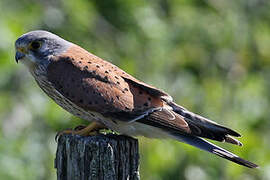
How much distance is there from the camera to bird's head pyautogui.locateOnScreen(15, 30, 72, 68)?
17.7 feet

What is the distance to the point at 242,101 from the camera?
23.4 ft

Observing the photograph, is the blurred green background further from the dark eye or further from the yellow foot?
the yellow foot

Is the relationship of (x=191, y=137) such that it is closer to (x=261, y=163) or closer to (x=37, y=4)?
(x=261, y=163)

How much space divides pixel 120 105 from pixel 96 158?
96cm

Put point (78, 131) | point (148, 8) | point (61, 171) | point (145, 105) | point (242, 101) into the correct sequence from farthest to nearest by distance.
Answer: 1. point (148, 8)
2. point (242, 101)
3. point (145, 105)
4. point (78, 131)
5. point (61, 171)

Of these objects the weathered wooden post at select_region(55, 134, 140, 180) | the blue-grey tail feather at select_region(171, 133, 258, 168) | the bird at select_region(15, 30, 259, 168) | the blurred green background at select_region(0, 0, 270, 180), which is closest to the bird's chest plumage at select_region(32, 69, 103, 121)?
the bird at select_region(15, 30, 259, 168)

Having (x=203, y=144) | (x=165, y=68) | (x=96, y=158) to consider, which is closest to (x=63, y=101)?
(x=203, y=144)

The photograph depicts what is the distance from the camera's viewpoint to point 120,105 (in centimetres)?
495

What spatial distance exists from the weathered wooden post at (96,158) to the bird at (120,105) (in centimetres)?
56

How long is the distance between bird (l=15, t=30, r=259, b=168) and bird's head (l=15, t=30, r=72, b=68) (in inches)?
8.0

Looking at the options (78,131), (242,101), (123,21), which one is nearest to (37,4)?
(123,21)

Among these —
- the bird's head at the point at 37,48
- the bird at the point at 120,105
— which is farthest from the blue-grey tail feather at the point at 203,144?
the bird's head at the point at 37,48

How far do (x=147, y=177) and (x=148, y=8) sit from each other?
93.9 inches

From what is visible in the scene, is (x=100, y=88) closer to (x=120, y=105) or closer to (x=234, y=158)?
(x=120, y=105)
